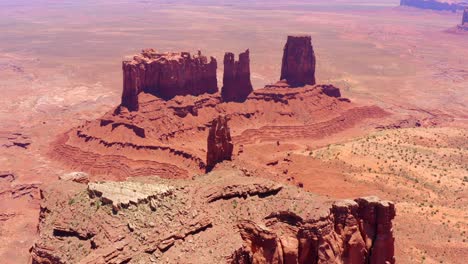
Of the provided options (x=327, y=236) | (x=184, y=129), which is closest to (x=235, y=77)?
(x=184, y=129)

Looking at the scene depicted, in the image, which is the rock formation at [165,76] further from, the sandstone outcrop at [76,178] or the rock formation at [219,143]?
the sandstone outcrop at [76,178]

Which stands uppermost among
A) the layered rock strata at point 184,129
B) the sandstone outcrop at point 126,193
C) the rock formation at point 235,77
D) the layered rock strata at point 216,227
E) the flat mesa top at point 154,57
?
the sandstone outcrop at point 126,193

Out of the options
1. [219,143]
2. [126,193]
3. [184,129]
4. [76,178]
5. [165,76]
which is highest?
[126,193]

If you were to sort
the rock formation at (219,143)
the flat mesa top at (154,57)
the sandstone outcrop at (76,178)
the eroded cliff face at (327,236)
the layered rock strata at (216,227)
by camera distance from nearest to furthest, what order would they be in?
the layered rock strata at (216,227) < the eroded cliff face at (327,236) < the sandstone outcrop at (76,178) < the rock formation at (219,143) < the flat mesa top at (154,57)

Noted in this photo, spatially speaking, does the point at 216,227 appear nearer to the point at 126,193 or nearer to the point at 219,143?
the point at 126,193

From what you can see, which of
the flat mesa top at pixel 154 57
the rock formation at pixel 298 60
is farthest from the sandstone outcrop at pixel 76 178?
the rock formation at pixel 298 60

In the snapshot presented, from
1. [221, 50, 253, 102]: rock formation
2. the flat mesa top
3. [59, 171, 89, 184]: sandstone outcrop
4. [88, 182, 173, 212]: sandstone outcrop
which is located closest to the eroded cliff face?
[88, 182, 173, 212]: sandstone outcrop
